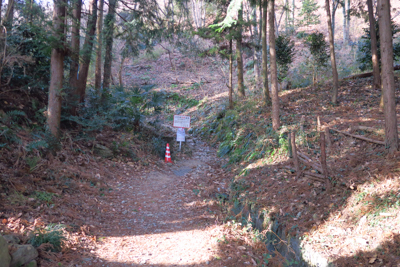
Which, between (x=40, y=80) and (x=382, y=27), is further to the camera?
(x=40, y=80)

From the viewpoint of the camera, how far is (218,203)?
8.12 metres

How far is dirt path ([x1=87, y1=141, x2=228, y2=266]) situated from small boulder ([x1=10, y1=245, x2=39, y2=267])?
913mm

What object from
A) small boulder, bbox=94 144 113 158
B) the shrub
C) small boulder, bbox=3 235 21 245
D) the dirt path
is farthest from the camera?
small boulder, bbox=94 144 113 158

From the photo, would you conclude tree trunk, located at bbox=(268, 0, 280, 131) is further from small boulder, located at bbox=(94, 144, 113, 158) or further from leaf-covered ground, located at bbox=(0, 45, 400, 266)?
small boulder, located at bbox=(94, 144, 113, 158)

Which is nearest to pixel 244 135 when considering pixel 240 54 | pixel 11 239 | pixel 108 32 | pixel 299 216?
pixel 240 54

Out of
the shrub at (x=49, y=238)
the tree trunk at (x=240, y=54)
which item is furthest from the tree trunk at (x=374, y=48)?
the shrub at (x=49, y=238)

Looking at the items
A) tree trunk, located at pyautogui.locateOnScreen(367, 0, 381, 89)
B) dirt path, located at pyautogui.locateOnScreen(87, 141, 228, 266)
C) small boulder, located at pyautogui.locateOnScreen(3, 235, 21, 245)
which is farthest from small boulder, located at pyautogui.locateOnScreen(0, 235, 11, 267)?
tree trunk, located at pyautogui.locateOnScreen(367, 0, 381, 89)

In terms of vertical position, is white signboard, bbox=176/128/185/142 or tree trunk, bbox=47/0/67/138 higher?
tree trunk, bbox=47/0/67/138

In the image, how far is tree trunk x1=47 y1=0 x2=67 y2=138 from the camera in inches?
321

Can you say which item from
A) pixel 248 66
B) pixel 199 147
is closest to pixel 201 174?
pixel 199 147

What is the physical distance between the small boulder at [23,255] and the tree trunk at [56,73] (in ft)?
17.0

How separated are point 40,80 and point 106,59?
17.5 feet

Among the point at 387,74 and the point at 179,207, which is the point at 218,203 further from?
the point at 387,74

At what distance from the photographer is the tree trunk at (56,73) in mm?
8164
